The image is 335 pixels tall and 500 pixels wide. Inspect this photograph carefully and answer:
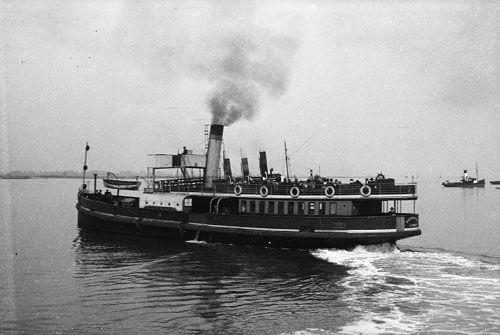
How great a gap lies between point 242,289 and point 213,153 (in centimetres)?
1431

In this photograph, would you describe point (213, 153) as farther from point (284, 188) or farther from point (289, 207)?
point (289, 207)

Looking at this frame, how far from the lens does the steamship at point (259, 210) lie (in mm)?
26172

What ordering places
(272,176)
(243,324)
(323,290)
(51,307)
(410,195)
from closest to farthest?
(243,324)
(51,307)
(323,290)
(410,195)
(272,176)

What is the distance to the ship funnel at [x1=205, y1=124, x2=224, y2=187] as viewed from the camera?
105 ft

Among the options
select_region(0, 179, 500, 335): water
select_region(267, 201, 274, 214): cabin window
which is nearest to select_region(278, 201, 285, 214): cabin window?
select_region(267, 201, 274, 214): cabin window

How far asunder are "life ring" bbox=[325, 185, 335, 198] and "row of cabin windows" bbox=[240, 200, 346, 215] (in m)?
0.56

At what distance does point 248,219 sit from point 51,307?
44.0 feet

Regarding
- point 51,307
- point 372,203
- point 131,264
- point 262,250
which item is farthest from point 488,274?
point 51,307

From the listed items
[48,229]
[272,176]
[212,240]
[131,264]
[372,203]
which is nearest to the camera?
[131,264]

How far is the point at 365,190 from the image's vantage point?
26281 mm

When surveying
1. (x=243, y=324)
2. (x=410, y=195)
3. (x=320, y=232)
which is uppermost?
(x=410, y=195)

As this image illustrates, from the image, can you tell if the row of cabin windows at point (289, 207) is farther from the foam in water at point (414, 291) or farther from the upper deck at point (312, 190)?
the foam in water at point (414, 291)

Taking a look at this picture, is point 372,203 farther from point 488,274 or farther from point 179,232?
point 179,232

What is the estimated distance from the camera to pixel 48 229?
130ft
